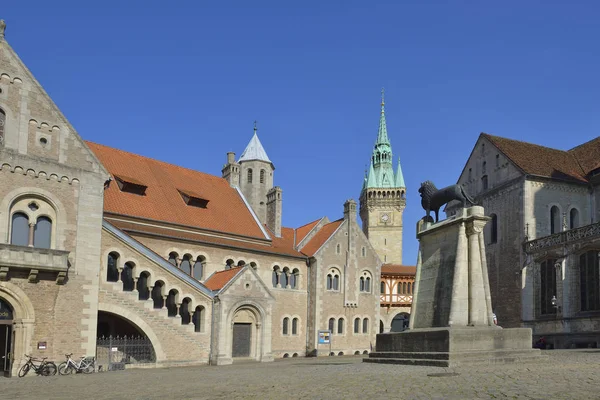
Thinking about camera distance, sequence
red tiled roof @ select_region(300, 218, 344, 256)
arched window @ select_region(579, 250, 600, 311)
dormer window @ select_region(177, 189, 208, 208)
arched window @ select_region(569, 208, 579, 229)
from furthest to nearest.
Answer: arched window @ select_region(569, 208, 579, 229)
red tiled roof @ select_region(300, 218, 344, 256)
dormer window @ select_region(177, 189, 208, 208)
arched window @ select_region(579, 250, 600, 311)

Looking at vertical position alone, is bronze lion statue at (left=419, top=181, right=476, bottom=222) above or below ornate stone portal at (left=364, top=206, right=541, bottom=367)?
→ above

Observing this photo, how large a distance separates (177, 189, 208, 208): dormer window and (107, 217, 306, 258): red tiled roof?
2.86 metres

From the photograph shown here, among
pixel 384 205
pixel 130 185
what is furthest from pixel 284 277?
pixel 384 205

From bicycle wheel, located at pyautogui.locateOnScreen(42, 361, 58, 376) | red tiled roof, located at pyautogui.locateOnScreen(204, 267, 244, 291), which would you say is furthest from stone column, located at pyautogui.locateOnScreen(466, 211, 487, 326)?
red tiled roof, located at pyautogui.locateOnScreen(204, 267, 244, 291)

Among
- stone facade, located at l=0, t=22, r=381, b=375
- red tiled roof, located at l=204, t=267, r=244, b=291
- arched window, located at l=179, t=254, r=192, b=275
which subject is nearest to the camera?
stone facade, located at l=0, t=22, r=381, b=375

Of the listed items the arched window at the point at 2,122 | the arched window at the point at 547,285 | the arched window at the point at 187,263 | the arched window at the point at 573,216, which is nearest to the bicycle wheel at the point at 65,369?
the arched window at the point at 2,122

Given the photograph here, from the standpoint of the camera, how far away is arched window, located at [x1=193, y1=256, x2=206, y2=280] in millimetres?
41219

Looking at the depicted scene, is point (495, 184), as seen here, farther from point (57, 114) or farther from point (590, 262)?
point (57, 114)

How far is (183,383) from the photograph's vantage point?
18.8 meters

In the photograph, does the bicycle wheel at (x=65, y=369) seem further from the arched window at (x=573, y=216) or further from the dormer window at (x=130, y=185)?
the arched window at (x=573, y=216)

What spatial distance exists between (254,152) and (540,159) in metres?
23.5

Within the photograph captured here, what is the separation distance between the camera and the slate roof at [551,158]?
49125 mm

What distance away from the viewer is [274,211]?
50844 mm

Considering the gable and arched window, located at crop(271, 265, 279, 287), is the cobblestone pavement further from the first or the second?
arched window, located at crop(271, 265, 279, 287)
